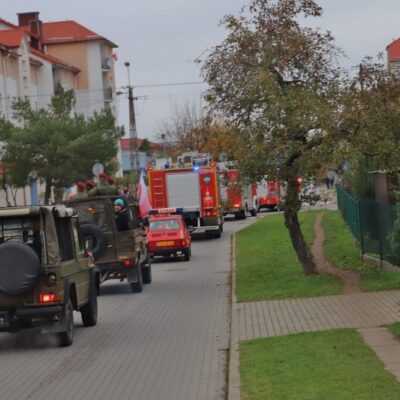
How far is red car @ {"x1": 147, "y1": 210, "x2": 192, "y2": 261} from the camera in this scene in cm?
2694

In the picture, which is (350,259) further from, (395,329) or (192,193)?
(192,193)

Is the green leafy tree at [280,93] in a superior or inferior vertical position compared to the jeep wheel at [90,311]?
superior

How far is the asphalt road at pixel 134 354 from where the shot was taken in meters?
8.95

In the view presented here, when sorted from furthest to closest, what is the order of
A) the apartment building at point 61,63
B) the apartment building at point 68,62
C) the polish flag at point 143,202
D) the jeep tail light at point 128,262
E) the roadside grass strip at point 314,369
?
the apartment building at point 68,62, the apartment building at point 61,63, the polish flag at point 143,202, the jeep tail light at point 128,262, the roadside grass strip at point 314,369

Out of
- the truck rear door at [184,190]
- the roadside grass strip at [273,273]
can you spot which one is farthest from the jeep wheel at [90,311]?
the truck rear door at [184,190]

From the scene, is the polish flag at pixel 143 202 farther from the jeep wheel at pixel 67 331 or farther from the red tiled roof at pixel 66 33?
the red tiled roof at pixel 66 33

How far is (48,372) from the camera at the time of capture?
10.2 meters

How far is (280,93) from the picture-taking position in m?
16.3

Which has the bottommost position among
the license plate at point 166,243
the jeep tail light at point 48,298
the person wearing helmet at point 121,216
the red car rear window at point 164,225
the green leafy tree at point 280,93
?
the license plate at point 166,243

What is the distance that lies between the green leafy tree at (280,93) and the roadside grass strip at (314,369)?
18.5 feet

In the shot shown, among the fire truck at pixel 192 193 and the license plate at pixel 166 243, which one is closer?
the license plate at pixel 166 243

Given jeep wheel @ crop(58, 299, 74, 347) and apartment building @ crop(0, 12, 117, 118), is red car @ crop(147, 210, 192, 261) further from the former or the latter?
apartment building @ crop(0, 12, 117, 118)

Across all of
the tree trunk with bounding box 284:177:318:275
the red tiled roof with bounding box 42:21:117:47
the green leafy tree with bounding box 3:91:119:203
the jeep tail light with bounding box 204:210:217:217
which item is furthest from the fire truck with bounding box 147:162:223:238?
the red tiled roof with bounding box 42:21:117:47

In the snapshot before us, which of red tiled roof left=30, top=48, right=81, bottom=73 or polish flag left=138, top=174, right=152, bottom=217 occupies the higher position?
red tiled roof left=30, top=48, right=81, bottom=73
